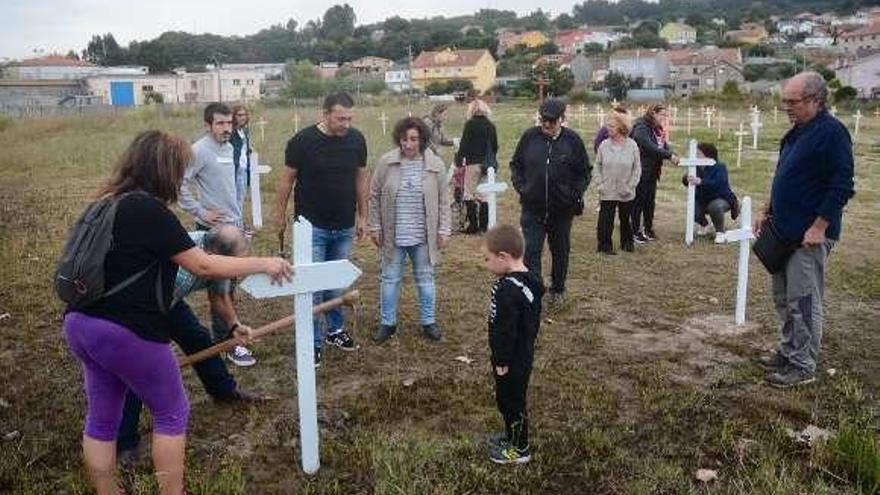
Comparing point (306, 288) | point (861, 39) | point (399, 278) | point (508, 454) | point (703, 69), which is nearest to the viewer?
point (306, 288)

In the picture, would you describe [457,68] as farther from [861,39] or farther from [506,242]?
[506,242]

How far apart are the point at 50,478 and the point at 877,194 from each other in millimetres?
14496

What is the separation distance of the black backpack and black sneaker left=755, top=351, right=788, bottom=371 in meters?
4.46

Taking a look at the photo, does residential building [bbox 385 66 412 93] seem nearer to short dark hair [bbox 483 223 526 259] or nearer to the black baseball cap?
the black baseball cap

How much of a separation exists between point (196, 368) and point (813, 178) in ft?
13.5

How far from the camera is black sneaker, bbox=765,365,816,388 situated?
17.5 ft

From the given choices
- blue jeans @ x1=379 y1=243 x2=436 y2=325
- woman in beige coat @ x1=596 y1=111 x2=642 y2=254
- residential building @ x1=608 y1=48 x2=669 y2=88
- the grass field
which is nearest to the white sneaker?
the grass field

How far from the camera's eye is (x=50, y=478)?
4.07 meters

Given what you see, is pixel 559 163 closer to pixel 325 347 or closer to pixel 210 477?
pixel 325 347

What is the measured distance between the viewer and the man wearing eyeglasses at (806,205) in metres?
4.97

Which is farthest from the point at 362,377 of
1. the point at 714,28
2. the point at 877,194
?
the point at 714,28

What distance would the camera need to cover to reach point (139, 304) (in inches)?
126

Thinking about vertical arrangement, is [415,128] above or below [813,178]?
above

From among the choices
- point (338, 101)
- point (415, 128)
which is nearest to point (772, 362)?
point (415, 128)
